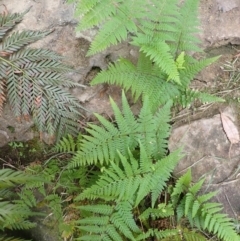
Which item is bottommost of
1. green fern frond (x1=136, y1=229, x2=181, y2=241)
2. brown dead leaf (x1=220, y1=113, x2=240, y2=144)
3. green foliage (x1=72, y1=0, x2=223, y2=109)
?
green fern frond (x1=136, y1=229, x2=181, y2=241)

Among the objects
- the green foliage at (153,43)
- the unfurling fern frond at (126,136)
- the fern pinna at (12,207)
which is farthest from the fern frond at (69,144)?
the green foliage at (153,43)

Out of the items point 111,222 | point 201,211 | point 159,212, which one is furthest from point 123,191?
point 201,211

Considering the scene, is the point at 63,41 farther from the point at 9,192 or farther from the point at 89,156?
the point at 9,192

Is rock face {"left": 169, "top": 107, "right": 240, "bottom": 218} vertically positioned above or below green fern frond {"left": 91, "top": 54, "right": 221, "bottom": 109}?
below

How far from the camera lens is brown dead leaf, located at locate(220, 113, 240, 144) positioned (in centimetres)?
334

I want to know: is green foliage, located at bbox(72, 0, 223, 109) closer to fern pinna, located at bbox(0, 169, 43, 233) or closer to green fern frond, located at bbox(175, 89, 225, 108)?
green fern frond, located at bbox(175, 89, 225, 108)

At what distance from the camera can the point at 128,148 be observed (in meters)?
3.08

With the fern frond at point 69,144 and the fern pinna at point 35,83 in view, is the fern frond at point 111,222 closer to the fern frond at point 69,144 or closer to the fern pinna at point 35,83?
the fern frond at point 69,144

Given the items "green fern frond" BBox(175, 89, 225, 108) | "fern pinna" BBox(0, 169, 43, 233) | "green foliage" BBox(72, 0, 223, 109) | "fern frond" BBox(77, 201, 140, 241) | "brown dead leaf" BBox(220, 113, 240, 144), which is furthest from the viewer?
"brown dead leaf" BBox(220, 113, 240, 144)

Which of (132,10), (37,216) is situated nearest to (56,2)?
(132,10)

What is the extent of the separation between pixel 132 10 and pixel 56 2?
89cm

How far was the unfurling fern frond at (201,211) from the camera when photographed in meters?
2.89

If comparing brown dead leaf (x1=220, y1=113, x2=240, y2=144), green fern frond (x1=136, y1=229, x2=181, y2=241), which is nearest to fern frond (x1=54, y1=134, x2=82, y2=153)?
green fern frond (x1=136, y1=229, x2=181, y2=241)

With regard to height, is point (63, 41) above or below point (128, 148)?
above
